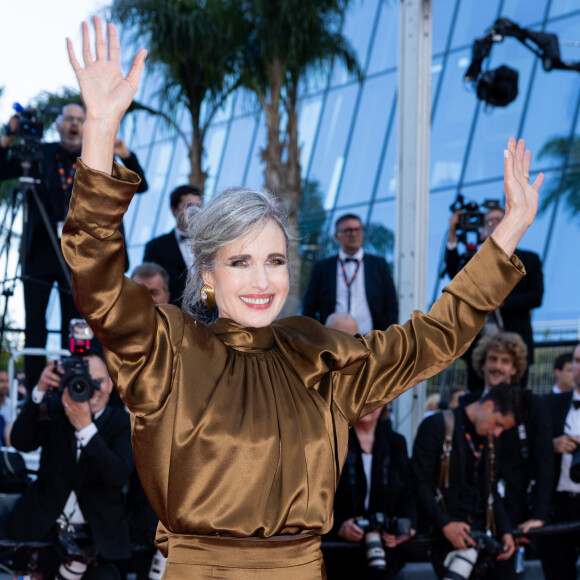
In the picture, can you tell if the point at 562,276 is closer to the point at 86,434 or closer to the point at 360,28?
the point at 360,28

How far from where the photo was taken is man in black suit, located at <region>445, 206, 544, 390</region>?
564 centimetres

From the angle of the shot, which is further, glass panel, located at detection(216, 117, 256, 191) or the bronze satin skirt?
glass panel, located at detection(216, 117, 256, 191)

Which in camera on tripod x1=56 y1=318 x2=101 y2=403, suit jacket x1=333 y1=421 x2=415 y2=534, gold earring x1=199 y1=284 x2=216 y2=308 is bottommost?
suit jacket x1=333 y1=421 x2=415 y2=534

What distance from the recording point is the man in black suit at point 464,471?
473cm

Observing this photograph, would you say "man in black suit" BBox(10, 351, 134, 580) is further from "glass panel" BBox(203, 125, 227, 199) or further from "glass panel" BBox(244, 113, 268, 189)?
"glass panel" BBox(203, 125, 227, 199)

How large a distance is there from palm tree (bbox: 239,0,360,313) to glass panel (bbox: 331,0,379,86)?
4379 millimetres

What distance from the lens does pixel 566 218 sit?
11984 mm

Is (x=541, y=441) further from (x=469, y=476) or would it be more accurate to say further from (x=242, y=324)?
(x=242, y=324)

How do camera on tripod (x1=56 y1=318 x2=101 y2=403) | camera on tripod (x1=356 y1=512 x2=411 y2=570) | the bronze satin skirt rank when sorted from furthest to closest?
1. camera on tripod (x1=356 y1=512 x2=411 y2=570)
2. camera on tripod (x1=56 y1=318 x2=101 y2=403)
3. the bronze satin skirt

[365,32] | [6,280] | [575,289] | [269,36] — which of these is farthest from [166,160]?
[6,280]

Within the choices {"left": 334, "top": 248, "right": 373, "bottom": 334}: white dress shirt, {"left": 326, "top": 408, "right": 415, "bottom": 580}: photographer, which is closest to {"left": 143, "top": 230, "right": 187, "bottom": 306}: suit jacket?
{"left": 334, "top": 248, "right": 373, "bottom": 334}: white dress shirt

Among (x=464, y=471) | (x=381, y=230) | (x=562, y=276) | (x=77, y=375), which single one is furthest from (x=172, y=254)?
(x=381, y=230)

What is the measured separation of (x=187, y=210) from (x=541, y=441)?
315 cm

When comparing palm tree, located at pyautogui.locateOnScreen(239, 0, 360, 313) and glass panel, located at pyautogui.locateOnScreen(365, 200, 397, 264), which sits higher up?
palm tree, located at pyautogui.locateOnScreen(239, 0, 360, 313)
